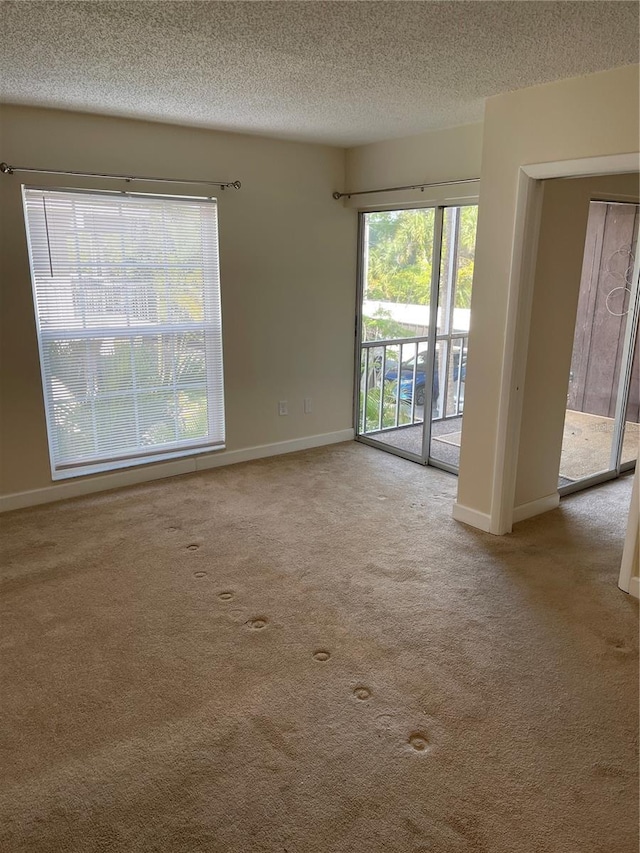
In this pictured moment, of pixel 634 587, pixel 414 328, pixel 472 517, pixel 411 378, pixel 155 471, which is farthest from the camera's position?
pixel 411 378

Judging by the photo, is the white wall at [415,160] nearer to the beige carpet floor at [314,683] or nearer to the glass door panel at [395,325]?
the glass door panel at [395,325]

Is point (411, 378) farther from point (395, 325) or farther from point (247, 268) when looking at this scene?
point (247, 268)

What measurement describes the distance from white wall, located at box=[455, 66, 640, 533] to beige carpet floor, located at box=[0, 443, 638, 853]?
1.23 ft

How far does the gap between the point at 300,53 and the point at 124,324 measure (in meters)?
2.16

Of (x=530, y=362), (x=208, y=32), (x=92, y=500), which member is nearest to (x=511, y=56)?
(x=208, y=32)

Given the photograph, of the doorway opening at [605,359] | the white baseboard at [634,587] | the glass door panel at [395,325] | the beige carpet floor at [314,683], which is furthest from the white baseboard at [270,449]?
the white baseboard at [634,587]

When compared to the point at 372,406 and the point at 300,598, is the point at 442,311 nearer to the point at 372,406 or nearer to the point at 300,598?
the point at 372,406

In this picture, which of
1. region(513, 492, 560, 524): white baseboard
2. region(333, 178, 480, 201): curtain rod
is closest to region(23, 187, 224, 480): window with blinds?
region(333, 178, 480, 201): curtain rod

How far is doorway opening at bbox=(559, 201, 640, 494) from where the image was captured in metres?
3.99

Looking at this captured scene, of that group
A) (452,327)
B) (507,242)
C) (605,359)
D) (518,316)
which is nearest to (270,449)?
(452,327)

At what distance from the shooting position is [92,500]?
386 cm

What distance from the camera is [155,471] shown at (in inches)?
166

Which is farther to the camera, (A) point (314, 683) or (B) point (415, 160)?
(B) point (415, 160)

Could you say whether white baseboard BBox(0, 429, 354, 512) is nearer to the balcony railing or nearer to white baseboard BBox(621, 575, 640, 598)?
the balcony railing
